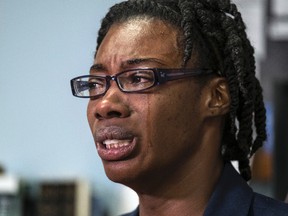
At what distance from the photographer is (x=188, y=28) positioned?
1.01m

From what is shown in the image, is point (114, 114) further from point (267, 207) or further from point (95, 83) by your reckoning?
point (267, 207)

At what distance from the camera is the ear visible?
1.01 m

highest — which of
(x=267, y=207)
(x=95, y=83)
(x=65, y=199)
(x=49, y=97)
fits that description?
(x=95, y=83)

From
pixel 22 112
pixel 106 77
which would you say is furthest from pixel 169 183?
pixel 22 112

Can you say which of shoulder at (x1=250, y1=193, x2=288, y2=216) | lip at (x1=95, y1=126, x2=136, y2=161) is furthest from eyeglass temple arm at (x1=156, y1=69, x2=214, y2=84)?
shoulder at (x1=250, y1=193, x2=288, y2=216)

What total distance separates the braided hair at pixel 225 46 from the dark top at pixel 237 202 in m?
0.06

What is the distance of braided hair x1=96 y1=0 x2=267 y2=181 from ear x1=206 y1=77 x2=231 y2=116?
1 centimetres

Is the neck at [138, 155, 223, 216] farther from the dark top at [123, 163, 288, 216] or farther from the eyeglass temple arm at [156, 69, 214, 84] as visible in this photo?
the eyeglass temple arm at [156, 69, 214, 84]

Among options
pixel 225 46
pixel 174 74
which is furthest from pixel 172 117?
pixel 225 46

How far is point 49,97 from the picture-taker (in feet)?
7.66

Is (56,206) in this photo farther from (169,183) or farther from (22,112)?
(169,183)

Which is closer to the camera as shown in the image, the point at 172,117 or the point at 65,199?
the point at 172,117

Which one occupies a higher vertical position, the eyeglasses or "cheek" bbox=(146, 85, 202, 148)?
the eyeglasses

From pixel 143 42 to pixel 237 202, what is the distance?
12.1 inches
